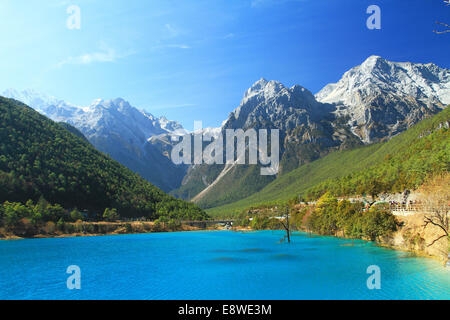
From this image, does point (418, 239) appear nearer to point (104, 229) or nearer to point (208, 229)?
point (104, 229)

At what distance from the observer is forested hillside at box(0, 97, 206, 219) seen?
109m

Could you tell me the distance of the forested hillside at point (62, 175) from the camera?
10894cm

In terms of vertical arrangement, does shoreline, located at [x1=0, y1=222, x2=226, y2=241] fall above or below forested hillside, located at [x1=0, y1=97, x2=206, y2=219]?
below

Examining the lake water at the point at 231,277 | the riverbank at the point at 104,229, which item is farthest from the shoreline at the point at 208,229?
the lake water at the point at 231,277

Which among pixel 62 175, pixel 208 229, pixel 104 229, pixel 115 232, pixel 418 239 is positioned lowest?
pixel 208 229

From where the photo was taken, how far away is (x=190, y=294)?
28.5m

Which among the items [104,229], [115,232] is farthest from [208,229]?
[104,229]

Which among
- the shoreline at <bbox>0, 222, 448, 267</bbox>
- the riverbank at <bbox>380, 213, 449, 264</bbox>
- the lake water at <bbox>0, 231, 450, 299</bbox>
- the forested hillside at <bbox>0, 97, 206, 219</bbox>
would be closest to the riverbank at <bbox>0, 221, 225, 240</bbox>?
the shoreline at <bbox>0, 222, 448, 267</bbox>

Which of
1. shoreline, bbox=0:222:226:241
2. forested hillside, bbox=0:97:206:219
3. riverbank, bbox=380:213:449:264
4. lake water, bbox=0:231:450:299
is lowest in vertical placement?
shoreline, bbox=0:222:226:241

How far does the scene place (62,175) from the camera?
397 ft

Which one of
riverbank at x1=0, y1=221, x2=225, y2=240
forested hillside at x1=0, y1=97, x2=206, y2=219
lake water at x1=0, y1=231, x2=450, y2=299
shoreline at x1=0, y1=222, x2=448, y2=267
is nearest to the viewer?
lake water at x1=0, y1=231, x2=450, y2=299

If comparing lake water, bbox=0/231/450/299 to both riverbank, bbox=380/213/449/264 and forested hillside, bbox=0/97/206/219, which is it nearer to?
riverbank, bbox=380/213/449/264

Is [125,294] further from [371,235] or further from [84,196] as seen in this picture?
[84,196]

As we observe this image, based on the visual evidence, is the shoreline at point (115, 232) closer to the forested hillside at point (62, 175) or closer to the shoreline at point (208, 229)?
the shoreline at point (208, 229)
